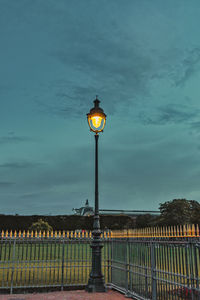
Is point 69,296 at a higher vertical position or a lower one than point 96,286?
lower

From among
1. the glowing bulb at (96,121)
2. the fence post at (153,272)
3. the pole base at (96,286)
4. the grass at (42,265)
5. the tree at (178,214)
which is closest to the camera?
the fence post at (153,272)

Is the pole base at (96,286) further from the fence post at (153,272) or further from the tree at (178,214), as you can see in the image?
the tree at (178,214)

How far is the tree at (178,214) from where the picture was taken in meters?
37.8

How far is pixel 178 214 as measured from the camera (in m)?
38.2

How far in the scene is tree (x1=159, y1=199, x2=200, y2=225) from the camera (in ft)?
124

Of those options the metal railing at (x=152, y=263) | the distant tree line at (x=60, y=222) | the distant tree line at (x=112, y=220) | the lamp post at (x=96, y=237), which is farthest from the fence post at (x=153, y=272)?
the distant tree line at (x=60, y=222)

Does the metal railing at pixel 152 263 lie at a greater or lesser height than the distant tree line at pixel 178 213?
lesser

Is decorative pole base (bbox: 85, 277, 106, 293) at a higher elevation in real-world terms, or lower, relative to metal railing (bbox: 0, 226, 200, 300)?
lower

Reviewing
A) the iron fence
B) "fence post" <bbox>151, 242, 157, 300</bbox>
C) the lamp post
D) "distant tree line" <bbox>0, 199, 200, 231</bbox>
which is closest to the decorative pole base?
the lamp post

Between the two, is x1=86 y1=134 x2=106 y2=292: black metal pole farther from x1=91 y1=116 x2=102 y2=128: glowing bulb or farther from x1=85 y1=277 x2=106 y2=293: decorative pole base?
x1=91 y1=116 x2=102 y2=128: glowing bulb

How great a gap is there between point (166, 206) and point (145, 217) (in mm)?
16851

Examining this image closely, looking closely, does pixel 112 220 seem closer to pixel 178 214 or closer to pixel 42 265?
pixel 178 214

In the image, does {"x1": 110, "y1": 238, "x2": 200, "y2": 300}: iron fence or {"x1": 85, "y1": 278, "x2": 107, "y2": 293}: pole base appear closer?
{"x1": 110, "y1": 238, "x2": 200, "y2": 300}: iron fence

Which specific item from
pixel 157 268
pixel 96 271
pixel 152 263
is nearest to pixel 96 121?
pixel 96 271
